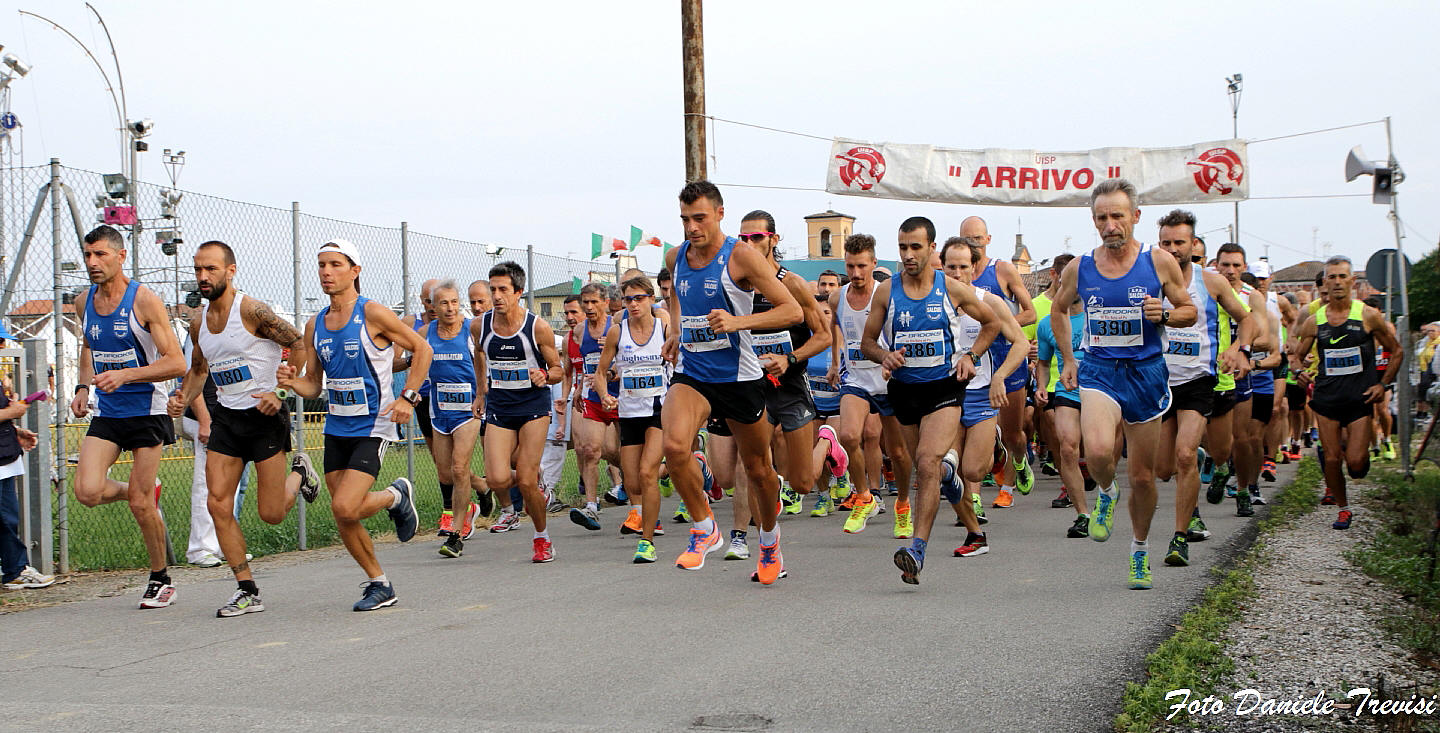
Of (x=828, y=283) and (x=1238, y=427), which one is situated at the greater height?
(x=828, y=283)

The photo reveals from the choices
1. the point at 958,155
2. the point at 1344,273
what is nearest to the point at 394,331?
the point at 1344,273

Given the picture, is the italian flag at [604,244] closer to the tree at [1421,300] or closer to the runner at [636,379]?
the runner at [636,379]

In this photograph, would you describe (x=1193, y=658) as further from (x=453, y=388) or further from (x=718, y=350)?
(x=453, y=388)

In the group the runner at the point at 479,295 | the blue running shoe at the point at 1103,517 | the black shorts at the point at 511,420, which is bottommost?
the blue running shoe at the point at 1103,517

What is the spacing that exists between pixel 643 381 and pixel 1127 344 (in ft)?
14.8

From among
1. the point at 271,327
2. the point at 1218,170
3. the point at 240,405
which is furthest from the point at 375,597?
the point at 1218,170

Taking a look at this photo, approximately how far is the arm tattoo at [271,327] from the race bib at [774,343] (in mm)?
2958

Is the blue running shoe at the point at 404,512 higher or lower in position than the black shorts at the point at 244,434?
lower

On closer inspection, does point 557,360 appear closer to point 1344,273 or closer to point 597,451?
point 597,451

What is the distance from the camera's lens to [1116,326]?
764 centimetres

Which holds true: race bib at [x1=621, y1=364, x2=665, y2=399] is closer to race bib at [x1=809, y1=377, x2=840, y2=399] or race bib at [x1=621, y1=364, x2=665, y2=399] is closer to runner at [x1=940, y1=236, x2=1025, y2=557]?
race bib at [x1=809, y1=377, x2=840, y2=399]

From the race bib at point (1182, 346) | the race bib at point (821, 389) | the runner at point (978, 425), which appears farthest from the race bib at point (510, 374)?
the race bib at point (1182, 346)

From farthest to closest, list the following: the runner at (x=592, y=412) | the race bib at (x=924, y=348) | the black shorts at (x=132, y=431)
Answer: the runner at (x=592, y=412) < the race bib at (x=924, y=348) < the black shorts at (x=132, y=431)

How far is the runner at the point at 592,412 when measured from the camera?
12148mm
